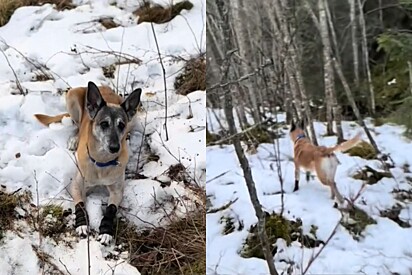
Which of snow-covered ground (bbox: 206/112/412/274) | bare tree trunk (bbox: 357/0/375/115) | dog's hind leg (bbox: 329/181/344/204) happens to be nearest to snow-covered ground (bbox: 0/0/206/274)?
snow-covered ground (bbox: 206/112/412/274)

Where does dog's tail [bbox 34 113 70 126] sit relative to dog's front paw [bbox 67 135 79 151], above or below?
above

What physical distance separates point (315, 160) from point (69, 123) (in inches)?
43.5

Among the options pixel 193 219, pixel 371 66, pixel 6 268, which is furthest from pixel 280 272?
pixel 371 66

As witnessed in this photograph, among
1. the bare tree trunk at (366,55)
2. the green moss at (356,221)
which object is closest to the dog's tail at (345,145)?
the green moss at (356,221)

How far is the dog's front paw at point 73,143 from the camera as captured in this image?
1.30m

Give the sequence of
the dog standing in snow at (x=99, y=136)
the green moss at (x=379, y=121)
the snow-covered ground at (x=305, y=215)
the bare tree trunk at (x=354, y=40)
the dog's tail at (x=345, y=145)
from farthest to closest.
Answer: the bare tree trunk at (x=354, y=40) < the green moss at (x=379, y=121) < the dog's tail at (x=345, y=145) < the snow-covered ground at (x=305, y=215) < the dog standing in snow at (x=99, y=136)

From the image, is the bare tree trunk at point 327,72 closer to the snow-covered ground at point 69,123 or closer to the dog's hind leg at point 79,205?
the snow-covered ground at point 69,123

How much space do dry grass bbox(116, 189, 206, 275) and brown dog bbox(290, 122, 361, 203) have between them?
3.11 feet

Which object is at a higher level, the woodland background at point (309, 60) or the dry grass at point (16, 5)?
the dry grass at point (16, 5)

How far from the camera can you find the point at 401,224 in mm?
2121

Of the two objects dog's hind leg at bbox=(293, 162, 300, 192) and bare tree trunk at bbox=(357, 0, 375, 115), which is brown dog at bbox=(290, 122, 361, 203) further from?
bare tree trunk at bbox=(357, 0, 375, 115)

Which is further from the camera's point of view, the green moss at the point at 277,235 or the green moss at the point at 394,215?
the green moss at the point at 394,215

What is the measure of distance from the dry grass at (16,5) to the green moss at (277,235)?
982 millimetres

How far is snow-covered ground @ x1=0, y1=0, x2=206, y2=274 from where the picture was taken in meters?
1.18
